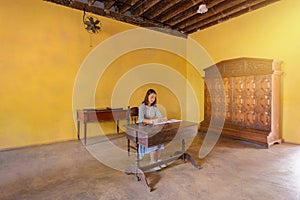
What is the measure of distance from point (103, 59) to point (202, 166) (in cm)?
345

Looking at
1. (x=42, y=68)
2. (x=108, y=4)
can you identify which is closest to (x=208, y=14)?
(x=108, y=4)

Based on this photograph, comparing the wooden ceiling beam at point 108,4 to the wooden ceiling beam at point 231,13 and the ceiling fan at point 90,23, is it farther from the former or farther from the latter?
the wooden ceiling beam at point 231,13

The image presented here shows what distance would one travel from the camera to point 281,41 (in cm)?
411

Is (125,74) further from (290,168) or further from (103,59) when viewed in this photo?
(290,168)

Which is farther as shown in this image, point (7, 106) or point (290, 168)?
point (7, 106)

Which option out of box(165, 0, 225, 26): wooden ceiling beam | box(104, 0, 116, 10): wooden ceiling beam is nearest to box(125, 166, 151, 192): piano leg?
box(104, 0, 116, 10): wooden ceiling beam

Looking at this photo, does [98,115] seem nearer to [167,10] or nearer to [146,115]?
[146,115]

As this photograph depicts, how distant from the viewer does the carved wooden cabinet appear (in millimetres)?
3777

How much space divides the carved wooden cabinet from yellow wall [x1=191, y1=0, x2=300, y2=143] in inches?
10.0

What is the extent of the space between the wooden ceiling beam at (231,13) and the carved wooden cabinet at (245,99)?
1.31m

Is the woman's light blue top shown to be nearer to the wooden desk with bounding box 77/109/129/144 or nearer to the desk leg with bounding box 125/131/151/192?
the desk leg with bounding box 125/131/151/192

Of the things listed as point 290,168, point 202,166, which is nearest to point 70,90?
point 202,166

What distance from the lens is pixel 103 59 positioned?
469 centimetres

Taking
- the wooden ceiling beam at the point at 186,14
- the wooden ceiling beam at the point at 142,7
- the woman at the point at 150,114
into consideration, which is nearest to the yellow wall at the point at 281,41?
the wooden ceiling beam at the point at 186,14
